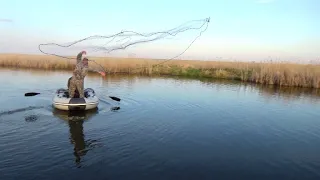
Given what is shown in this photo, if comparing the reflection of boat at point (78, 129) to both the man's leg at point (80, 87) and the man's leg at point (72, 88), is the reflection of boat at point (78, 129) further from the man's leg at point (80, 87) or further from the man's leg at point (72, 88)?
the man's leg at point (72, 88)

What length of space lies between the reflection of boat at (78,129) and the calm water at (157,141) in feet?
0.07

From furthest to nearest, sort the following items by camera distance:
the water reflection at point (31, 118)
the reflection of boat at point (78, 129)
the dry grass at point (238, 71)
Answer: the dry grass at point (238, 71), the water reflection at point (31, 118), the reflection of boat at point (78, 129)

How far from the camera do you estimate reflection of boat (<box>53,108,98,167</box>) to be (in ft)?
28.2

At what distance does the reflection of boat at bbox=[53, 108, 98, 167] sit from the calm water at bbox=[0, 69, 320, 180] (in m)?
0.02

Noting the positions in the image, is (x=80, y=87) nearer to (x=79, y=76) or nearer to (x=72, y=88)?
(x=72, y=88)

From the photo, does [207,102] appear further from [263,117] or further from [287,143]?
[287,143]

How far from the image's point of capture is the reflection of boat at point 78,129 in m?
8.60

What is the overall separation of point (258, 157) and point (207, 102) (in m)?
8.73

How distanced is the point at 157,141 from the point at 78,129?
108 inches

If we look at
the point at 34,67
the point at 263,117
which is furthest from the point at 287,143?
the point at 34,67

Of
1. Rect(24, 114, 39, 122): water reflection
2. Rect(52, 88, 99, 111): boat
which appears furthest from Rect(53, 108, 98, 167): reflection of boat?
Rect(24, 114, 39, 122): water reflection

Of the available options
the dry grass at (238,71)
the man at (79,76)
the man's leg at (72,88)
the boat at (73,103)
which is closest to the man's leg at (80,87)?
the man at (79,76)

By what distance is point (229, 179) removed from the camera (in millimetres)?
7383

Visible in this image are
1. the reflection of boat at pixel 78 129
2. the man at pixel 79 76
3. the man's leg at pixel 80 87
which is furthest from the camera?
the man's leg at pixel 80 87
